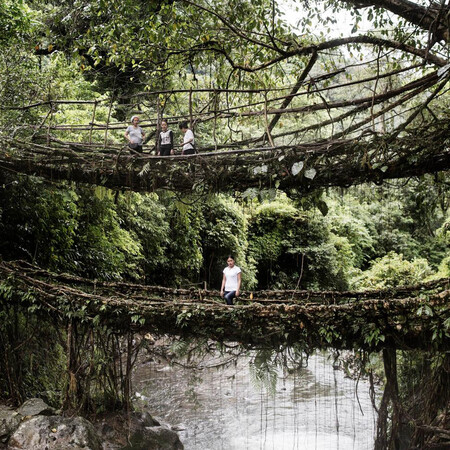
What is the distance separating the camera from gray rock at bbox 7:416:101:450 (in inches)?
235

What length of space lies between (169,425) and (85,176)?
4178mm

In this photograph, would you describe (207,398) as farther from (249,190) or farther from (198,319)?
(249,190)

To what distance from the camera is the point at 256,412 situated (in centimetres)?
850

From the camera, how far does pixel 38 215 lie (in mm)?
9328

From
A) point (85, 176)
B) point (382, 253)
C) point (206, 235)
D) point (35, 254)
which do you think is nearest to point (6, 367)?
point (35, 254)

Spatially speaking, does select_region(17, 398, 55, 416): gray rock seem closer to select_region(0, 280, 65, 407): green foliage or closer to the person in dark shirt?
select_region(0, 280, 65, 407): green foliage

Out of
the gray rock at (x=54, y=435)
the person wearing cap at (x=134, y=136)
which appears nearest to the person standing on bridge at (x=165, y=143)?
the person wearing cap at (x=134, y=136)

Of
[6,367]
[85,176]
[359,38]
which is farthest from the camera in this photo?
[6,367]

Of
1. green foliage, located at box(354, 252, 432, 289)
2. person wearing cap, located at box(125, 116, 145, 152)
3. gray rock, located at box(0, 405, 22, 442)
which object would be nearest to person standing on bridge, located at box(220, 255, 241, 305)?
person wearing cap, located at box(125, 116, 145, 152)

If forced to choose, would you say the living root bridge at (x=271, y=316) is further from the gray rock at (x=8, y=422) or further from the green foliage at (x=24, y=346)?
the gray rock at (x=8, y=422)

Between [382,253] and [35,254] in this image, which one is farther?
[382,253]

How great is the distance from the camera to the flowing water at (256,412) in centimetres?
749

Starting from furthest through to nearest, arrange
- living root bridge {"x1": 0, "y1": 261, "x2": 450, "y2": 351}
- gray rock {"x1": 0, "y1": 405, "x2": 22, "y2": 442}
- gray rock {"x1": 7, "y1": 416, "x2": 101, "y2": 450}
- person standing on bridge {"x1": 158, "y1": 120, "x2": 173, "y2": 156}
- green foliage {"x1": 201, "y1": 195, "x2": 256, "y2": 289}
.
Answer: green foliage {"x1": 201, "y1": 195, "x2": 256, "y2": 289}
person standing on bridge {"x1": 158, "y1": 120, "x2": 173, "y2": 156}
gray rock {"x1": 0, "y1": 405, "x2": 22, "y2": 442}
gray rock {"x1": 7, "y1": 416, "x2": 101, "y2": 450}
living root bridge {"x1": 0, "y1": 261, "x2": 450, "y2": 351}

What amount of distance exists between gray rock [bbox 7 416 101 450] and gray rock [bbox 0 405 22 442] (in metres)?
0.11
